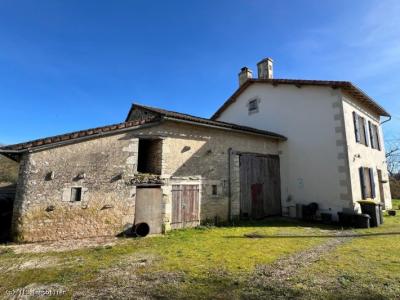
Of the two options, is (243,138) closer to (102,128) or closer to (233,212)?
(233,212)

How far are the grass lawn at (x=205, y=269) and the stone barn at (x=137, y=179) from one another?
86 centimetres

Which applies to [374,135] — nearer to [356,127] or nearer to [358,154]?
[356,127]

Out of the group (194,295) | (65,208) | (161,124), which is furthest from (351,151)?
(65,208)

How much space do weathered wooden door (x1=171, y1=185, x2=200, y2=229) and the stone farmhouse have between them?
34 mm

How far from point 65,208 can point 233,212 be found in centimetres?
582

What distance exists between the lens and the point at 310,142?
10750 mm

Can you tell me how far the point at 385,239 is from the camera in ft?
22.0

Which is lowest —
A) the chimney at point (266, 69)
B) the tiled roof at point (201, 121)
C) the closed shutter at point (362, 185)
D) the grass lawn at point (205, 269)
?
the grass lawn at point (205, 269)

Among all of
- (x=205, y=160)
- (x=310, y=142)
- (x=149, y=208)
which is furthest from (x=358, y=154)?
(x=149, y=208)

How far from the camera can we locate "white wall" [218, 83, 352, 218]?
9823 mm

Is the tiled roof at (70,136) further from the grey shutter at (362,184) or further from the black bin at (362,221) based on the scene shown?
the grey shutter at (362,184)

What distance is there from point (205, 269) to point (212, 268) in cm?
14

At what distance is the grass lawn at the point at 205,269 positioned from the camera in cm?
367

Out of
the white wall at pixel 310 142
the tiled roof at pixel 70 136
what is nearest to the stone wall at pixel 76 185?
the tiled roof at pixel 70 136
